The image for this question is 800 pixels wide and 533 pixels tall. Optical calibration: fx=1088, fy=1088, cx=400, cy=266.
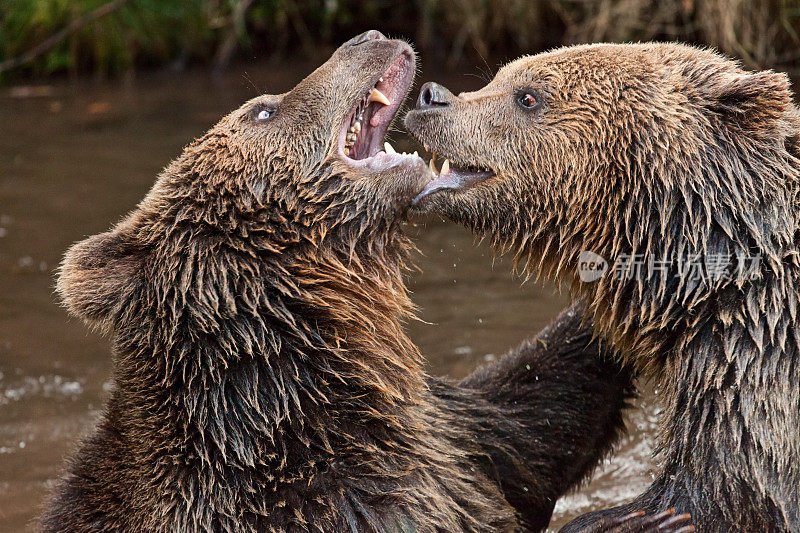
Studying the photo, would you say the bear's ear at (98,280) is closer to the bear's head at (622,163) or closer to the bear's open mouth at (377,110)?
the bear's open mouth at (377,110)

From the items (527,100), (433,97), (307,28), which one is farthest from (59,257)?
(307,28)

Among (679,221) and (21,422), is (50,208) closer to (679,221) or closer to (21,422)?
(21,422)

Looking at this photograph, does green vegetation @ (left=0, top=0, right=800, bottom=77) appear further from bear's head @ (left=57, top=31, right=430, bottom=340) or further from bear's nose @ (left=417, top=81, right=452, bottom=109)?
bear's head @ (left=57, top=31, right=430, bottom=340)

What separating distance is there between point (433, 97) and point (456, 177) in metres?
0.41

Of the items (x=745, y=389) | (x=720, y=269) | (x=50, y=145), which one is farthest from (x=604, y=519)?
(x=50, y=145)

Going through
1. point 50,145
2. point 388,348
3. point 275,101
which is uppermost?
point 275,101

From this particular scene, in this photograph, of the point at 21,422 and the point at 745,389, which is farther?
the point at 21,422

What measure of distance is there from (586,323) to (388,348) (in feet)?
4.16

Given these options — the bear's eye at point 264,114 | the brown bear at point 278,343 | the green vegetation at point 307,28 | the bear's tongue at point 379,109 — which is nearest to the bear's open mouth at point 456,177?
the brown bear at point 278,343

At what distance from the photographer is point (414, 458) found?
16.1 ft

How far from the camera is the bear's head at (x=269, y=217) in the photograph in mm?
4781

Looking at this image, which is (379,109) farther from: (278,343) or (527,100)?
(278,343)

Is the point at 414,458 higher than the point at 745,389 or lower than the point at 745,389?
lower

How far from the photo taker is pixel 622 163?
194 inches
